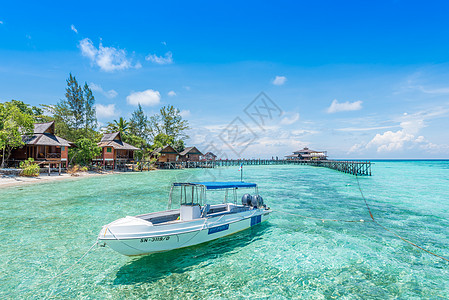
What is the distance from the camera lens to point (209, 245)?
951 cm

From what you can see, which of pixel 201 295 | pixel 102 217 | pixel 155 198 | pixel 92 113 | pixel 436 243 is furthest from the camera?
pixel 92 113

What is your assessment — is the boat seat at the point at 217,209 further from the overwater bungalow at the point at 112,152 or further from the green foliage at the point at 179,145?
the green foliage at the point at 179,145

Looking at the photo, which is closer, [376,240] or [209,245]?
[209,245]

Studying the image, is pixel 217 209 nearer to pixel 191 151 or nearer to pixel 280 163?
pixel 191 151

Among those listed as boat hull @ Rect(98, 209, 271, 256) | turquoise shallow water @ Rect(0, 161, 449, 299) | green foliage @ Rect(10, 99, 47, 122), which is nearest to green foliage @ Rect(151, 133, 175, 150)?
green foliage @ Rect(10, 99, 47, 122)

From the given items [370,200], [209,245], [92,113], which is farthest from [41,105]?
[370,200]

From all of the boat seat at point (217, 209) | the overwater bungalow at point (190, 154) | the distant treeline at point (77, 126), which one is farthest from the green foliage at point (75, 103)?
the boat seat at point (217, 209)

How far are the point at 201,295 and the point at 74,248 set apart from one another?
5.92 metres

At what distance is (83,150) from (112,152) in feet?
17.2

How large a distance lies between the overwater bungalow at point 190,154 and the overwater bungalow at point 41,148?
3019cm

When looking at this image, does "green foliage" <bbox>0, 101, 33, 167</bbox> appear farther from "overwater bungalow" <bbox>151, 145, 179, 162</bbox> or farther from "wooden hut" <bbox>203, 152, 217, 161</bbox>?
"wooden hut" <bbox>203, 152, 217, 161</bbox>

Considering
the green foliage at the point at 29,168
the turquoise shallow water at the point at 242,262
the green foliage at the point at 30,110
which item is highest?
the green foliage at the point at 30,110

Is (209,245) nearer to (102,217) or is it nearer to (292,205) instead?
(102,217)

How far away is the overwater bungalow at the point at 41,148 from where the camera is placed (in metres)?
30.2
